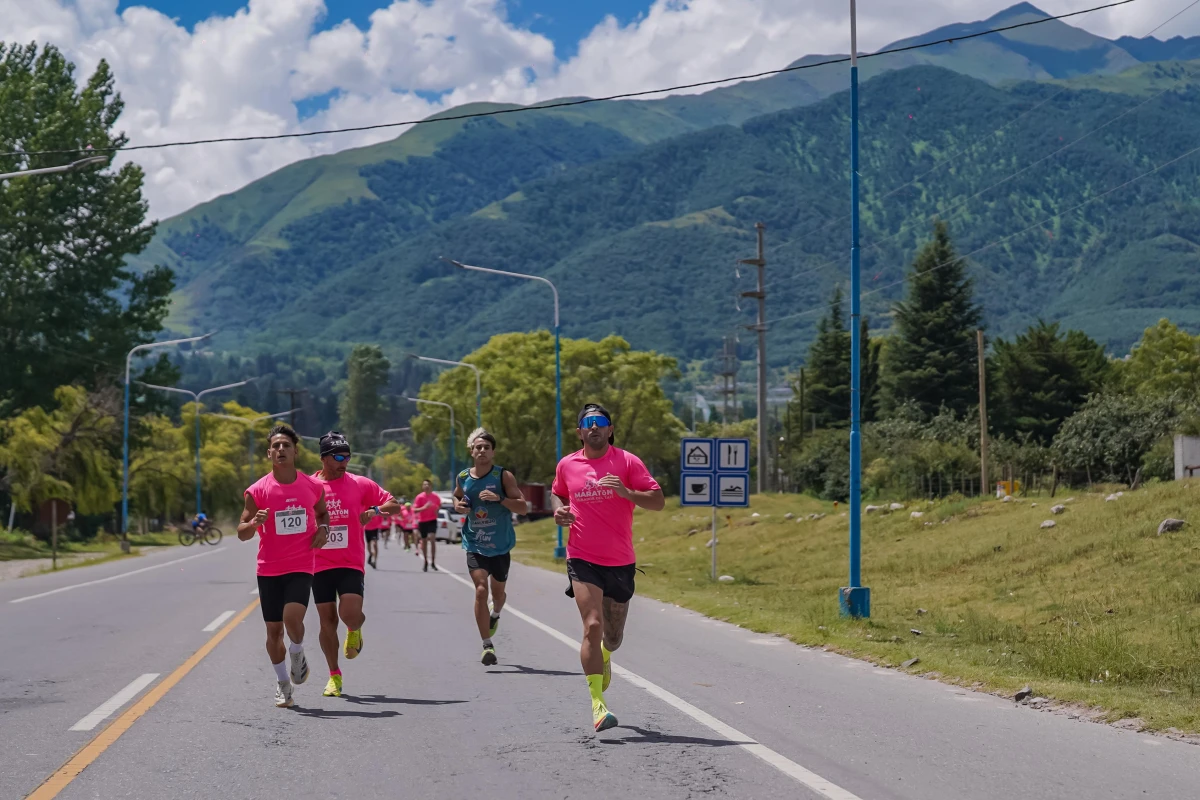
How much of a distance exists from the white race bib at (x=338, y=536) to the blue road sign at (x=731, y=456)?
16206 mm

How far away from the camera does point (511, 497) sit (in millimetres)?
12344

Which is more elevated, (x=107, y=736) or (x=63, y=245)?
(x=63, y=245)

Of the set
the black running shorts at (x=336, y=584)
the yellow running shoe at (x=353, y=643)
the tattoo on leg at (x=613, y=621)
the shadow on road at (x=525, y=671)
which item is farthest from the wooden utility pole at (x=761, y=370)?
the tattoo on leg at (x=613, y=621)

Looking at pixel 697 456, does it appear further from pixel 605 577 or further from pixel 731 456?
pixel 605 577

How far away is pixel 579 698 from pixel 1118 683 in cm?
461

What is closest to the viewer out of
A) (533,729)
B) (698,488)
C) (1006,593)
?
(533,729)

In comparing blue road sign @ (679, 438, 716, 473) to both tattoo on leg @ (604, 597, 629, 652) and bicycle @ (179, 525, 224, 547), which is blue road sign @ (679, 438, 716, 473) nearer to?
tattoo on leg @ (604, 597, 629, 652)

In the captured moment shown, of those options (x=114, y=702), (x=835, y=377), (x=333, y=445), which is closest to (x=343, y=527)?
(x=333, y=445)

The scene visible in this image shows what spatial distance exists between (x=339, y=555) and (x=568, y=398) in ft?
251

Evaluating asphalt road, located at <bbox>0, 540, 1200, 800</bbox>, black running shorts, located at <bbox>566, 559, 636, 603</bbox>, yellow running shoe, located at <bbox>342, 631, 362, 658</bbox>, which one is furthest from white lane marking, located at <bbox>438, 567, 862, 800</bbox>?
yellow running shoe, located at <bbox>342, 631, 362, 658</bbox>

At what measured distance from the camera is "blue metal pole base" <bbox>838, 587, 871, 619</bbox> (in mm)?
17250

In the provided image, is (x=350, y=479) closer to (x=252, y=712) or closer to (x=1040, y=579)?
(x=252, y=712)

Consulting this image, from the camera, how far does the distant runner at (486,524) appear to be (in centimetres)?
1241

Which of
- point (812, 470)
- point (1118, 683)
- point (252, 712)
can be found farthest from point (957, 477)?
point (252, 712)
